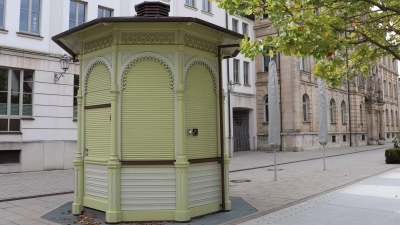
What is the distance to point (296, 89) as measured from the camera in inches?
1248

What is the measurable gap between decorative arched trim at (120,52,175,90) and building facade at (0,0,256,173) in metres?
11.1

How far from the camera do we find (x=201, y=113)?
26.0 feet

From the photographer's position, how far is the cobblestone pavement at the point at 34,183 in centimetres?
1120

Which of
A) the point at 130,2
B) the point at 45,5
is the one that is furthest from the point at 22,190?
the point at 130,2

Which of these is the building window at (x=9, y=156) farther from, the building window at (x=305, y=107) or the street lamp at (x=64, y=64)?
the building window at (x=305, y=107)

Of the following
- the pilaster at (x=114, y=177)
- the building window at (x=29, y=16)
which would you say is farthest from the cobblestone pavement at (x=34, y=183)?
the building window at (x=29, y=16)

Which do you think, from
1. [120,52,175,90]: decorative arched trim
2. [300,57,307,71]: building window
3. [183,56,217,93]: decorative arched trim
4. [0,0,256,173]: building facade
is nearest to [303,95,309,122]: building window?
[300,57,307,71]: building window

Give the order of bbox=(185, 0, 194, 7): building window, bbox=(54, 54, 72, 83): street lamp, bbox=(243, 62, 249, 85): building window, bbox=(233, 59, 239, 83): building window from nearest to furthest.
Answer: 1. bbox=(54, 54, 72, 83): street lamp
2. bbox=(185, 0, 194, 7): building window
3. bbox=(233, 59, 239, 83): building window
4. bbox=(243, 62, 249, 85): building window

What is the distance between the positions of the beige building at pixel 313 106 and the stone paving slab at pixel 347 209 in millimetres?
19854

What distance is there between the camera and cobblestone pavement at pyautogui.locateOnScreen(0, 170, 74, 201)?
11.2m

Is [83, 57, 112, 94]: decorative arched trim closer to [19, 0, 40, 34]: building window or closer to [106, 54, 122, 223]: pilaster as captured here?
[106, 54, 122, 223]: pilaster

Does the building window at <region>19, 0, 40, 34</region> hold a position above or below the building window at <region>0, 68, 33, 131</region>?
above

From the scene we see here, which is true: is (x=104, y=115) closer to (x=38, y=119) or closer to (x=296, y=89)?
(x=38, y=119)

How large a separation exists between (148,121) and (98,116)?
4.06 feet
